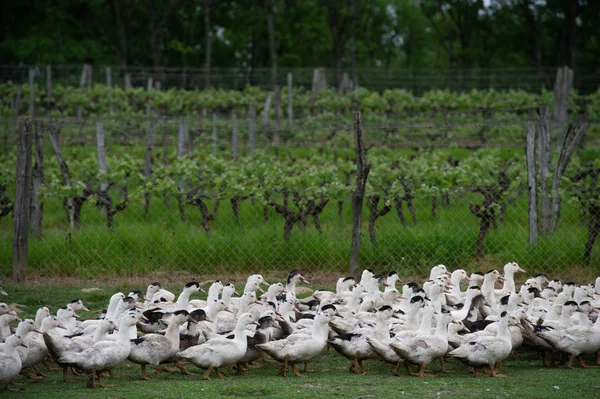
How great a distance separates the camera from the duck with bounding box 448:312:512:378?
8336 millimetres

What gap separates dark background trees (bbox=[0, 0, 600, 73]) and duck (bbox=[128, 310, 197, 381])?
108ft

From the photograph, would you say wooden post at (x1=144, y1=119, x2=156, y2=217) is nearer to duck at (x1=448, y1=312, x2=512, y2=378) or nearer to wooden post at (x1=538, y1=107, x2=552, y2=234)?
wooden post at (x1=538, y1=107, x2=552, y2=234)

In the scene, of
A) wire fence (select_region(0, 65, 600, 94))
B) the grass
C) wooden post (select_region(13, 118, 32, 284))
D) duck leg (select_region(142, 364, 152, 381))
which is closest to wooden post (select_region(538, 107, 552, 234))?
the grass

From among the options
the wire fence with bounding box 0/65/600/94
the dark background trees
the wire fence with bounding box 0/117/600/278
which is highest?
the dark background trees

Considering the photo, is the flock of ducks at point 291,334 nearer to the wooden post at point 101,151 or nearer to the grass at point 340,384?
the grass at point 340,384

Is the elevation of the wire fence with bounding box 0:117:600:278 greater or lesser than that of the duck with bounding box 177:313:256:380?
greater

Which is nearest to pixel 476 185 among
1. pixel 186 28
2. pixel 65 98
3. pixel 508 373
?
pixel 508 373

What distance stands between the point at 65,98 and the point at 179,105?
12.7 ft

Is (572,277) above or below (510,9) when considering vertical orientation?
below

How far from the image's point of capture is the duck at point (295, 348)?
27.7ft

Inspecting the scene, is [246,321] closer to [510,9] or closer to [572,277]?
[572,277]

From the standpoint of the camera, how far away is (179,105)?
2880cm

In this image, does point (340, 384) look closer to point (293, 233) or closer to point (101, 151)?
point (293, 233)

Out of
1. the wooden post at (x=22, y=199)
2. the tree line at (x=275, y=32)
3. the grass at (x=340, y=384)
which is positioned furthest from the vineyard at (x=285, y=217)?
the tree line at (x=275, y=32)
